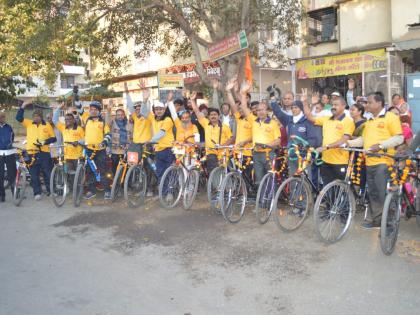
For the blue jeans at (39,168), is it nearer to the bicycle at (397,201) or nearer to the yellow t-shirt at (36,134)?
the yellow t-shirt at (36,134)

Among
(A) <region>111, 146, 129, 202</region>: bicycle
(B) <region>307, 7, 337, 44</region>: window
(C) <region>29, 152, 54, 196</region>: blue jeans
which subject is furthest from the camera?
(B) <region>307, 7, 337, 44</region>: window

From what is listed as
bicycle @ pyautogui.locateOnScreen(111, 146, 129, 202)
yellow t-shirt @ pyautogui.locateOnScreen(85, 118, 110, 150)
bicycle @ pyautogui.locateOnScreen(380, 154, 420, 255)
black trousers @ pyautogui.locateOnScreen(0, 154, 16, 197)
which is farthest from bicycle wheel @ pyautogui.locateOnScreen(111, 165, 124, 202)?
bicycle @ pyautogui.locateOnScreen(380, 154, 420, 255)

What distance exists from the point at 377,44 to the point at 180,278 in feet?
44.7

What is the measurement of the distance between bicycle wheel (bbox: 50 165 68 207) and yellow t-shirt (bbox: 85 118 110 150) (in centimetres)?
73

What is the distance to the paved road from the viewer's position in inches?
149

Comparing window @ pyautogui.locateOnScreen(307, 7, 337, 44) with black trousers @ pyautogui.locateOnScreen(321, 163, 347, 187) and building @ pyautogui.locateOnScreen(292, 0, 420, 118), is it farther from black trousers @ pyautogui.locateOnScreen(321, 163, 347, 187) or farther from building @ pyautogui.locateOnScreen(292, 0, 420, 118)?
black trousers @ pyautogui.locateOnScreen(321, 163, 347, 187)

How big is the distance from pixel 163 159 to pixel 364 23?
37.0 ft

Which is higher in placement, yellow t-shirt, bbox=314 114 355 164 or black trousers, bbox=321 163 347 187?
yellow t-shirt, bbox=314 114 355 164

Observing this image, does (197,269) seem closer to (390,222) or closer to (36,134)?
(390,222)

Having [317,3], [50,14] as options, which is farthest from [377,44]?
[50,14]

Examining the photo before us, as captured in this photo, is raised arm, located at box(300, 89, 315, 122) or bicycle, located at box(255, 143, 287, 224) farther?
raised arm, located at box(300, 89, 315, 122)

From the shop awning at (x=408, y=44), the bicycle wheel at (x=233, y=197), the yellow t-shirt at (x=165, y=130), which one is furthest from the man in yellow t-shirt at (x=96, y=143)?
the shop awning at (x=408, y=44)

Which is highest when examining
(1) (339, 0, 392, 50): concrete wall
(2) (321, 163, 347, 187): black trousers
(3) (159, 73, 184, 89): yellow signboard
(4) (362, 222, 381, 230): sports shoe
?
(1) (339, 0, 392, 50): concrete wall

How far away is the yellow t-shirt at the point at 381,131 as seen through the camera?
5305 mm
